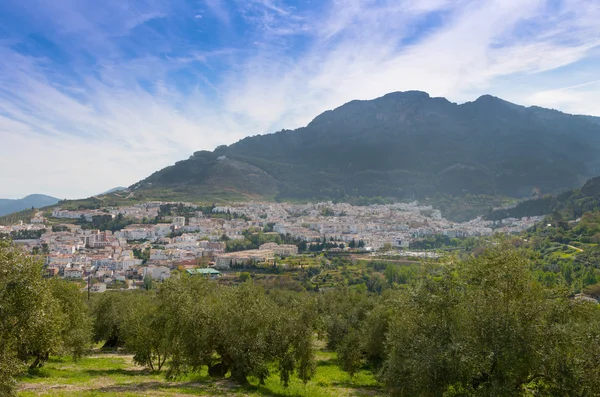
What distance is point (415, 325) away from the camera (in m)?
15.8

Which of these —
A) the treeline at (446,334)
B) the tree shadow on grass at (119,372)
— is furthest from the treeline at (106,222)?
the treeline at (446,334)

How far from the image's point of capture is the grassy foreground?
18.9 metres

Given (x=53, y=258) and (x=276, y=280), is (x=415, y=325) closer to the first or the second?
(x=276, y=280)

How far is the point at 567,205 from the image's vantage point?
136 m

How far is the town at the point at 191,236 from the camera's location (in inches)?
4048

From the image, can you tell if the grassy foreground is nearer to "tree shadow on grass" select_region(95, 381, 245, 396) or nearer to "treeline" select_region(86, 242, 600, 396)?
"tree shadow on grass" select_region(95, 381, 245, 396)

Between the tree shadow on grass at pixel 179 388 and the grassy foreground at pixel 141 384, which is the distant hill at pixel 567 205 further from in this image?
the tree shadow on grass at pixel 179 388

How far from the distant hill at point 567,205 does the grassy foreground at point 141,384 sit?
392 ft

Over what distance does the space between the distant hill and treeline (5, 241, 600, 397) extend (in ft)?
406

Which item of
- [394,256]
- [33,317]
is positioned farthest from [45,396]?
[394,256]

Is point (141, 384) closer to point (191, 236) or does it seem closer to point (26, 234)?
point (191, 236)

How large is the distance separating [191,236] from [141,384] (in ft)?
402

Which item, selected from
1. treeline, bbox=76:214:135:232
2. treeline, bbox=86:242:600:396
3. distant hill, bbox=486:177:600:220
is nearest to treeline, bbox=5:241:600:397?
treeline, bbox=86:242:600:396

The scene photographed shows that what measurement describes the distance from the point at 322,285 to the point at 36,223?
4631 inches
